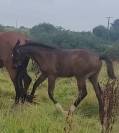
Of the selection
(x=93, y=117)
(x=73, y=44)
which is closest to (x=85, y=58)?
(x=93, y=117)

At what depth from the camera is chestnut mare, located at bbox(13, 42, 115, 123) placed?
9.69 meters

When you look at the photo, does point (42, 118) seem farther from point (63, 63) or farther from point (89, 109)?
point (89, 109)

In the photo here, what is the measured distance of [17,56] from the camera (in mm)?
9953

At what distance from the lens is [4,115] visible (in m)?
6.80

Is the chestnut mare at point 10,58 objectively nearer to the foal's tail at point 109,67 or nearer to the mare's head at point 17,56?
the mare's head at point 17,56

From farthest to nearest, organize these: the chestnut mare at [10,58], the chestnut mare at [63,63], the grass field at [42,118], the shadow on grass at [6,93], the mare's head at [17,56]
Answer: the shadow on grass at [6,93] → the chestnut mare at [10,58] → the mare's head at [17,56] → the chestnut mare at [63,63] → the grass field at [42,118]

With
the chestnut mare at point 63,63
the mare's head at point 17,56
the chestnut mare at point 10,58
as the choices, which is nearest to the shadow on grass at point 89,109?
the chestnut mare at point 63,63

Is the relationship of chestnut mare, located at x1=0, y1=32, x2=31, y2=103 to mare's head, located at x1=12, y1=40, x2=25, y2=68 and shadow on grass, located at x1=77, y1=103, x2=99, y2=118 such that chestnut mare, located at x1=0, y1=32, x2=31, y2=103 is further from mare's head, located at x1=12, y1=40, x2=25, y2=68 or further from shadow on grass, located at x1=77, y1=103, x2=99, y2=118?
shadow on grass, located at x1=77, y1=103, x2=99, y2=118

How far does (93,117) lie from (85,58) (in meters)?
1.23

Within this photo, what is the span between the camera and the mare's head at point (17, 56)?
993cm

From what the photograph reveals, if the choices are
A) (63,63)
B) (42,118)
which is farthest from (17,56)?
(42,118)

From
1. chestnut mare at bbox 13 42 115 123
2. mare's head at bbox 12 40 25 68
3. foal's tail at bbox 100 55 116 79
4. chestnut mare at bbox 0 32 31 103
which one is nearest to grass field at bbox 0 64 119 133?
chestnut mare at bbox 13 42 115 123

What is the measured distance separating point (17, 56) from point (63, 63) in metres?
0.98

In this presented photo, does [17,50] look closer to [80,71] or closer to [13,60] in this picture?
[13,60]
